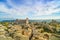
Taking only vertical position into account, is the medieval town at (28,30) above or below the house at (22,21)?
below

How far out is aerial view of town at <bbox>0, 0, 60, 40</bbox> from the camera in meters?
2.79

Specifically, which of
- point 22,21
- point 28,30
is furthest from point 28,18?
point 28,30

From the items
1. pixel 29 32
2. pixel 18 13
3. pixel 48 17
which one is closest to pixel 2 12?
pixel 18 13

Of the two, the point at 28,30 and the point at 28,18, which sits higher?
the point at 28,18

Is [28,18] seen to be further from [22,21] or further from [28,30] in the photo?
[28,30]

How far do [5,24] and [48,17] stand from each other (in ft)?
3.40

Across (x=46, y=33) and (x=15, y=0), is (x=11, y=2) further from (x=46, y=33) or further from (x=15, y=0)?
(x=46, y=33)

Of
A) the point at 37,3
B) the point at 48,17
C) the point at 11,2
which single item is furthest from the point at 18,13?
the point at 48,17

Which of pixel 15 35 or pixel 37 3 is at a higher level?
pixel 37 3

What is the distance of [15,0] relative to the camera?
2.88 meters

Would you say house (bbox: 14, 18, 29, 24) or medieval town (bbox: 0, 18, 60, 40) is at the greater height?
house (bbox: 14, 18, 29, 24)

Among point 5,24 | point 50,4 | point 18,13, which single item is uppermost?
point 50,4

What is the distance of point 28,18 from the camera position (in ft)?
9.36

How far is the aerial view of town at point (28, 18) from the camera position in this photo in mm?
2785
